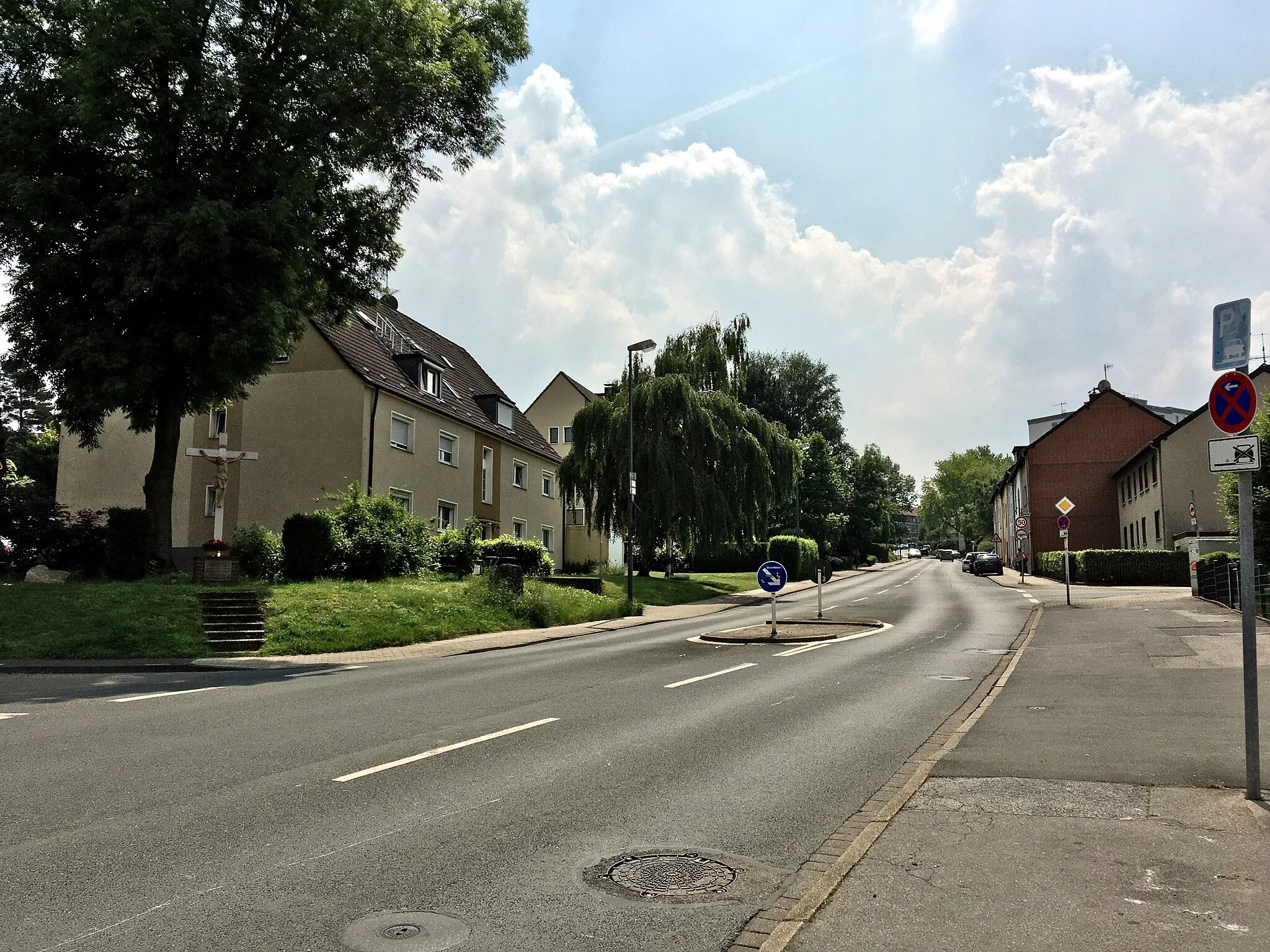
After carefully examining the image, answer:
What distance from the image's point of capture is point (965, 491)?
461 ft

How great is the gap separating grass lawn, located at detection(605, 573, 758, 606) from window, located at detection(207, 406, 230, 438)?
14.8m

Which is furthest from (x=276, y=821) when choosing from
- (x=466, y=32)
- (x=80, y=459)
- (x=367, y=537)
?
(x=80, y=459)

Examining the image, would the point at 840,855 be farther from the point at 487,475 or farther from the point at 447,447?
the point at 487,475

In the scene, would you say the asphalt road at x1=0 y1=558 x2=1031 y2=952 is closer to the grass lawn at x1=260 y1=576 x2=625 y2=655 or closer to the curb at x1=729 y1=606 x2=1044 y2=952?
the curb at x1=729 y1=606 x2=1044 y2=952

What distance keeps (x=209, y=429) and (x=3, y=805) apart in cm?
3058

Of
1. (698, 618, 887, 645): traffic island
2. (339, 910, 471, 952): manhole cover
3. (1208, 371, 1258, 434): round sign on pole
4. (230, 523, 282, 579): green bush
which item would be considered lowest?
(698, 618, 887, 645): traffic island

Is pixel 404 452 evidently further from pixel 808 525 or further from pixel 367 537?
pixel 808 525

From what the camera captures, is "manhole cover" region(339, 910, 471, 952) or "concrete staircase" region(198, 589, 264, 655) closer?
"manhole cover" region(339, 910, 471, 952)

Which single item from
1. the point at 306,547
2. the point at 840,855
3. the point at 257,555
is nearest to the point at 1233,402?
the point at 840,855

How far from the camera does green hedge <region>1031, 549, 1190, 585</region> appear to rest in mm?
41812

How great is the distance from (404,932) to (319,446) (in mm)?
30729

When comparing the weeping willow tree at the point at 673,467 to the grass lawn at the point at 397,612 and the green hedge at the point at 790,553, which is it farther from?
the green hedge at the point at 790,553

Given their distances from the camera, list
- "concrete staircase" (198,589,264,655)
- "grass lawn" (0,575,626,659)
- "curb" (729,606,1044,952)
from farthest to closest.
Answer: "concrete staircase" (198,589,264,655) < "grass lawn" (0,575,626,659) < "curb" (729,606,1044,952)

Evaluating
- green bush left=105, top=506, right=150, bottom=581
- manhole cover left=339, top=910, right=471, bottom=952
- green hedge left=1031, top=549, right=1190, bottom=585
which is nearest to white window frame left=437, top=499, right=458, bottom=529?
green bush left=105, top=506, right=150, bottom=581
